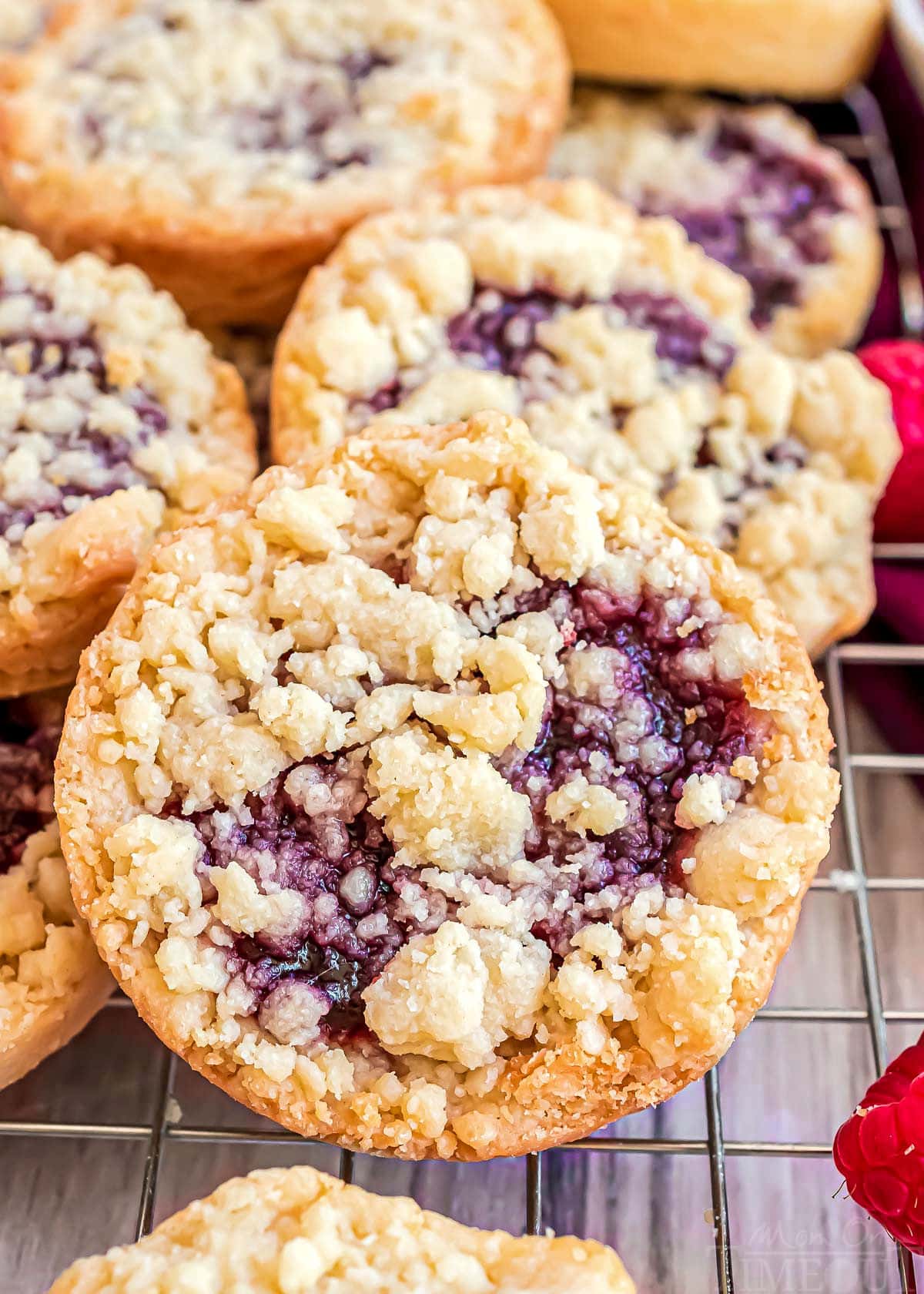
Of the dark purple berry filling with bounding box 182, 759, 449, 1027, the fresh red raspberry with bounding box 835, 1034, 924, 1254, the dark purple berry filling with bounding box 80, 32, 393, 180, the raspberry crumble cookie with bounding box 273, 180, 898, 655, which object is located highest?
the dark purple berry filling with bounding box 80, 32, 393, 180

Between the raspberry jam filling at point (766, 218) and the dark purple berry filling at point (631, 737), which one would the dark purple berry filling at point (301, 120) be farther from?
the dark purple berry filling at point (631, 737)

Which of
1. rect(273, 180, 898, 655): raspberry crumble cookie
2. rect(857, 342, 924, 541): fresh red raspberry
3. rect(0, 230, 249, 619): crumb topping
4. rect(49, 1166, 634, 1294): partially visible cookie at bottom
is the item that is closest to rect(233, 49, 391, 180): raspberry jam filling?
rect(273, 180, 898, 655): raspberry crumble cookie

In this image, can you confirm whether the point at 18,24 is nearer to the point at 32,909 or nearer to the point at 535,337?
the point at 535,337

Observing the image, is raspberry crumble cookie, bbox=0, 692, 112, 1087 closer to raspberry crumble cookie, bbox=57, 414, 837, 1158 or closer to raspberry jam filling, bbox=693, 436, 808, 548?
raspberry crumble cookie, bbox=57, 414, 837, 1158

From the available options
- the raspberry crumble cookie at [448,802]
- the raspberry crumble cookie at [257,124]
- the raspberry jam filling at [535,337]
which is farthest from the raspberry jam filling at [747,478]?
the raspberry crumble cookie at [257,124]

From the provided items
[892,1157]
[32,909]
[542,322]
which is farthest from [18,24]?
[892,1157]

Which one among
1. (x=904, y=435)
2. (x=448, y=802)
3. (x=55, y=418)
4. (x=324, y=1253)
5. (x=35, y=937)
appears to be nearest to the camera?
(x=324, y=1253)
